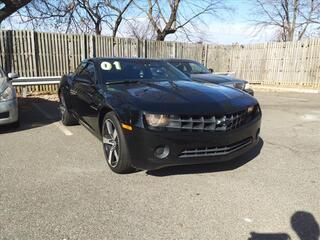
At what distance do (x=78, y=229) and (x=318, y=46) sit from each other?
1547 cm

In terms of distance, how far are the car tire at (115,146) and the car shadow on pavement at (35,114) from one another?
3052 mm

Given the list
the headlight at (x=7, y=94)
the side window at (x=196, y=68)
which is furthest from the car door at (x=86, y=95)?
the side window at (x=196, y=68)

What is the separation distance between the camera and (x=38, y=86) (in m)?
12.3

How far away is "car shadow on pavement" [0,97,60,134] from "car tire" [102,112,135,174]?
3.05 m

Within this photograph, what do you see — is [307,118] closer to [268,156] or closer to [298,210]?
[268,156]

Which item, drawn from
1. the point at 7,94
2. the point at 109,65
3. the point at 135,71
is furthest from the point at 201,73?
the point at 7,94

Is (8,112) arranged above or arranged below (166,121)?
below

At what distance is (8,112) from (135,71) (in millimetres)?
2600

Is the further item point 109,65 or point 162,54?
point 162,54

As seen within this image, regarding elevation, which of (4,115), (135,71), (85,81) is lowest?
(4,115)

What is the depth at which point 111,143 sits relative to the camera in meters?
4.08

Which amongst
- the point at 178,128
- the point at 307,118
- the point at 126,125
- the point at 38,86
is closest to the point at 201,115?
the point at 178,128

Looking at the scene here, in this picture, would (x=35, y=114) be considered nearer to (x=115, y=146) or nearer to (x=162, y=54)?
(x=115, y=146)

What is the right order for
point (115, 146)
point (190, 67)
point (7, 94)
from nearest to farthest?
1. point (115, 146)
2. point (7, 94)
3. point (190, 67)
